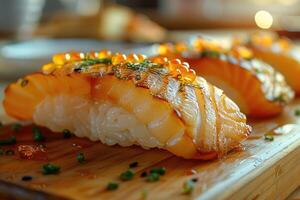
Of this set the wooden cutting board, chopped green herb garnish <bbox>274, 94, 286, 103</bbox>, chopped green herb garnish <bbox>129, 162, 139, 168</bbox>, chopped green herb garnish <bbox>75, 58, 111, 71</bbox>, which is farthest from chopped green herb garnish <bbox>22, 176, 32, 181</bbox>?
chopped green herb garnish <bbox>274, 94, 286, 103</bbox>

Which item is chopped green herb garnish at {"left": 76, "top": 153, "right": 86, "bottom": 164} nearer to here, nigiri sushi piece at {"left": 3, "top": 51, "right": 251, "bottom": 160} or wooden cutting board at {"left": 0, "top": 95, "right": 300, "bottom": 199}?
wooden cutting board at {"left": 0, "top": 95, "right": 300, "bottom": 199}

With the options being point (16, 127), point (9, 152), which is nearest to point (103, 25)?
point (16, 127)

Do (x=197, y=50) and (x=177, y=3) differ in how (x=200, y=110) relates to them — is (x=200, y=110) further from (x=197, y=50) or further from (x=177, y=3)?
(x=177, y=3)

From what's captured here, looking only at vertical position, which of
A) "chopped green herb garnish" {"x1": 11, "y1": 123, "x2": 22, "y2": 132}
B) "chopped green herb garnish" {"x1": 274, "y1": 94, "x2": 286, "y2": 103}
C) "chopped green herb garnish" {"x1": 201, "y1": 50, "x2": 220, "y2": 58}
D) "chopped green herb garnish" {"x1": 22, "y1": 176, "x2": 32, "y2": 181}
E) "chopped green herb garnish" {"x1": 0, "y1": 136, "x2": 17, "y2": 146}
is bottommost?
"chopped green herb garnish" {"x1": 11, "y1": 123, "x2": 22, "y2": 132}

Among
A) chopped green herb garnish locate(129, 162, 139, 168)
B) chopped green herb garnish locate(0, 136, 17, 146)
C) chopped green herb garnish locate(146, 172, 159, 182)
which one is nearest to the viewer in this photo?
chopped green herb garnish locate(146, 172, 159, 182)

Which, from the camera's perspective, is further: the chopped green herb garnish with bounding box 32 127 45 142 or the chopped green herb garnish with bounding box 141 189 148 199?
the chopped green herb garnish with bounding box 32 127 45 142

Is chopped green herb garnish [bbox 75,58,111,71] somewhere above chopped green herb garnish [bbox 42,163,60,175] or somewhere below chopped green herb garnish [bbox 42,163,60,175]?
above

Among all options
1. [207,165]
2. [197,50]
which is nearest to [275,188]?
[207,165]

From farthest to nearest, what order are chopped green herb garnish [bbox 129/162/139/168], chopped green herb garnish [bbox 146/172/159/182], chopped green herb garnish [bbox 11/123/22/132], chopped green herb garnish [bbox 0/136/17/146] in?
chopped green herb garnish [bbox 11/123/22/132] → chopped green herb garnish [bbox 0/136/17/146] → chopped green herb garnish [bbox 129/162/139/168] → chopped green herb garnish [bbox 146/172/159/182]
